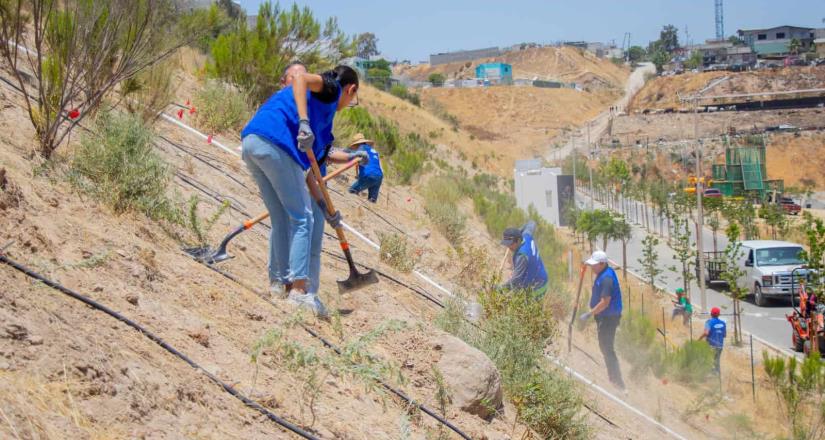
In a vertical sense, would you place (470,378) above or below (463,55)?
below

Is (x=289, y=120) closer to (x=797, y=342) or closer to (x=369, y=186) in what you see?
(x=369, y=186)

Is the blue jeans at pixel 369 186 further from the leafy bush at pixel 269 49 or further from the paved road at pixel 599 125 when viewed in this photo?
the paved road at pixel 599 125

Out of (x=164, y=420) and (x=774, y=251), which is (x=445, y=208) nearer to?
(x=164, y=420)

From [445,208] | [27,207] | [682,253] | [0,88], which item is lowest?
[682,253]

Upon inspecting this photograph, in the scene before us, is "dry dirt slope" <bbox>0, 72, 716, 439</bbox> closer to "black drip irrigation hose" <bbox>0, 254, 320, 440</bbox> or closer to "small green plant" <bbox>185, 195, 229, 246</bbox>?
"black drip irrigation hose" <bbox>0, 254, 320, 440</bbox>

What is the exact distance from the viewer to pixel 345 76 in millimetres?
5781

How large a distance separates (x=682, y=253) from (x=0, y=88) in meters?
20.5

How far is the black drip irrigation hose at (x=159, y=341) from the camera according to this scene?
158 inches

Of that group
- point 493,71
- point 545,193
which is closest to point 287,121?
point 545,193

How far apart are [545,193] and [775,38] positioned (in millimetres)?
107747

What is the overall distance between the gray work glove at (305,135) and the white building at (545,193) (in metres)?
28.2

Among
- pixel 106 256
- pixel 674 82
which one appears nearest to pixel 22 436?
pixel 106 256

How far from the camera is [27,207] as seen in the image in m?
5.18

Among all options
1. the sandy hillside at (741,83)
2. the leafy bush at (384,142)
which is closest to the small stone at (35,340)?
the leafy bush at (384,142)
